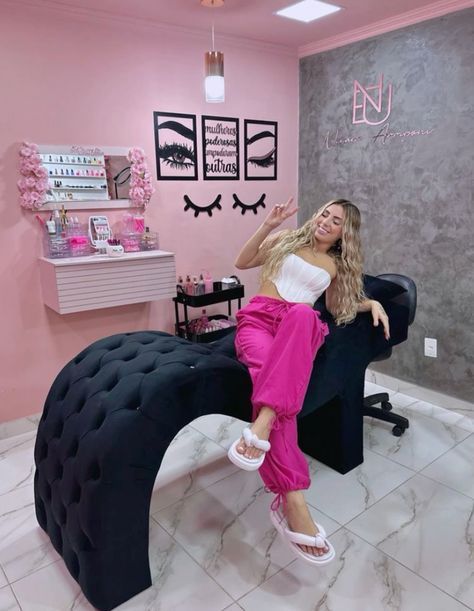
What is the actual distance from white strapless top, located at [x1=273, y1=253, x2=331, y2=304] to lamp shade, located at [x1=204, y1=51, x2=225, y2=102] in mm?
1170

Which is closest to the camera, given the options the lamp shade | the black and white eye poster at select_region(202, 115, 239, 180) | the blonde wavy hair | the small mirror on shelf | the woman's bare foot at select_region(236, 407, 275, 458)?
Result: the woman's bare foot at select_region(236, 407, 275, 458)

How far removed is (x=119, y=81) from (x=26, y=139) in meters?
0.72

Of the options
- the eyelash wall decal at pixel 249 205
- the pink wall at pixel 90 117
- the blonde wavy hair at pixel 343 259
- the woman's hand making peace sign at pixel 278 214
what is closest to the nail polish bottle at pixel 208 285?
the pink wall at pixel 90 117

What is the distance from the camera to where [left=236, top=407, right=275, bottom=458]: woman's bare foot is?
67.7 inches

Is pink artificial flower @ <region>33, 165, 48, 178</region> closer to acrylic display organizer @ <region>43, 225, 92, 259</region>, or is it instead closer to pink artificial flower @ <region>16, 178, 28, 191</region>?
pink artificial flower @ <region>16, 178, 28, 191</region>

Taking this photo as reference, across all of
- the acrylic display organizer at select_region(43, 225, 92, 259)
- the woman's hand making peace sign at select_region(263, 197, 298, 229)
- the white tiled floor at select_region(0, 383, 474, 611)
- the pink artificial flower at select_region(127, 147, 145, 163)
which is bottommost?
the white tiled floor at select_region(0, 383, 474, 611)

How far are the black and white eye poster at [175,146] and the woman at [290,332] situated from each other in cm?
122

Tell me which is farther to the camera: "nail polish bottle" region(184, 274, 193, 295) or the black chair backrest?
"nail polish bottle" region(184, 274, 193, 295)

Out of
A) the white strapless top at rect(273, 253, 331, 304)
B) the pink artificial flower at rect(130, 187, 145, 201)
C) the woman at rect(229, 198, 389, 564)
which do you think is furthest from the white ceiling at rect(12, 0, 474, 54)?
the white strapless top at rect(273, 253, 331, 304)

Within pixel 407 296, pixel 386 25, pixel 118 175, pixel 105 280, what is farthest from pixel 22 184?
pixel 386 25

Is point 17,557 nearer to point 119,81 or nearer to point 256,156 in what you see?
point 119,81

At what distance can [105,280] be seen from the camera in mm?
2885

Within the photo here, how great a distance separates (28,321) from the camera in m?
2.93

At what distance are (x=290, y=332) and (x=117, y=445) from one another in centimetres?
76
